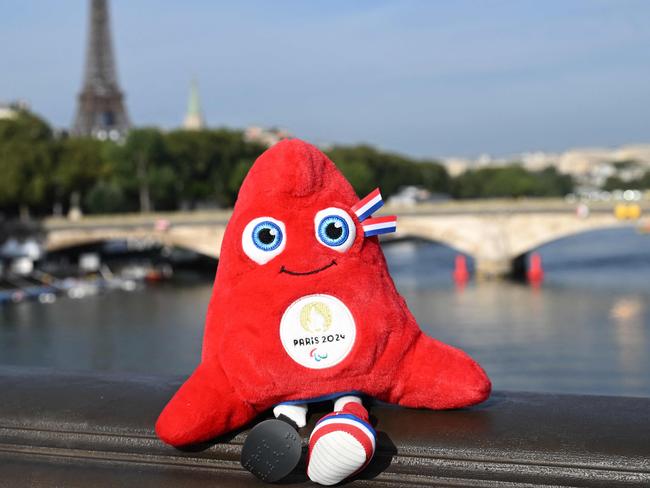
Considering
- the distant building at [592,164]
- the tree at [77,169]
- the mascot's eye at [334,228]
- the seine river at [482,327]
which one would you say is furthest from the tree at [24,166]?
the distant building at [592,164]

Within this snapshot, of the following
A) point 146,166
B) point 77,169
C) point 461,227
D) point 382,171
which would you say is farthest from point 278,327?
point 382,171

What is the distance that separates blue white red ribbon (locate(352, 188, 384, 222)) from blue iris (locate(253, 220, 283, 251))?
170 mm

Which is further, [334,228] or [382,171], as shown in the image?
[382,171]

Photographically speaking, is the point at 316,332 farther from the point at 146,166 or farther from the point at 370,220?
the point at 146,166

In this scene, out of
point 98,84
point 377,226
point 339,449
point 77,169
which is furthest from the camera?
point 98,84

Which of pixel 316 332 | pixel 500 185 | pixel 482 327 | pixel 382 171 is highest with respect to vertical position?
pixel 382 171

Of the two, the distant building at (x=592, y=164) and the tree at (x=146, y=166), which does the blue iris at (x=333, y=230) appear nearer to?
the tree at (x=146, y=166)

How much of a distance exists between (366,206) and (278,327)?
12.1 inches

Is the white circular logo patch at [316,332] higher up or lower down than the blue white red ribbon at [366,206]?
lower down

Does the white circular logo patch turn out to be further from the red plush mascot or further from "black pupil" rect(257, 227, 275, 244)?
"black pupil" rect(257, 227, 275, 244)

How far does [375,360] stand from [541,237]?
26.9m

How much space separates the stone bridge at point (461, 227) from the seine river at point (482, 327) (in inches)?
51.2

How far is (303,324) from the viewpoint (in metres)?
1.72

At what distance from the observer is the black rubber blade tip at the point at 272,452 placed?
149cm
